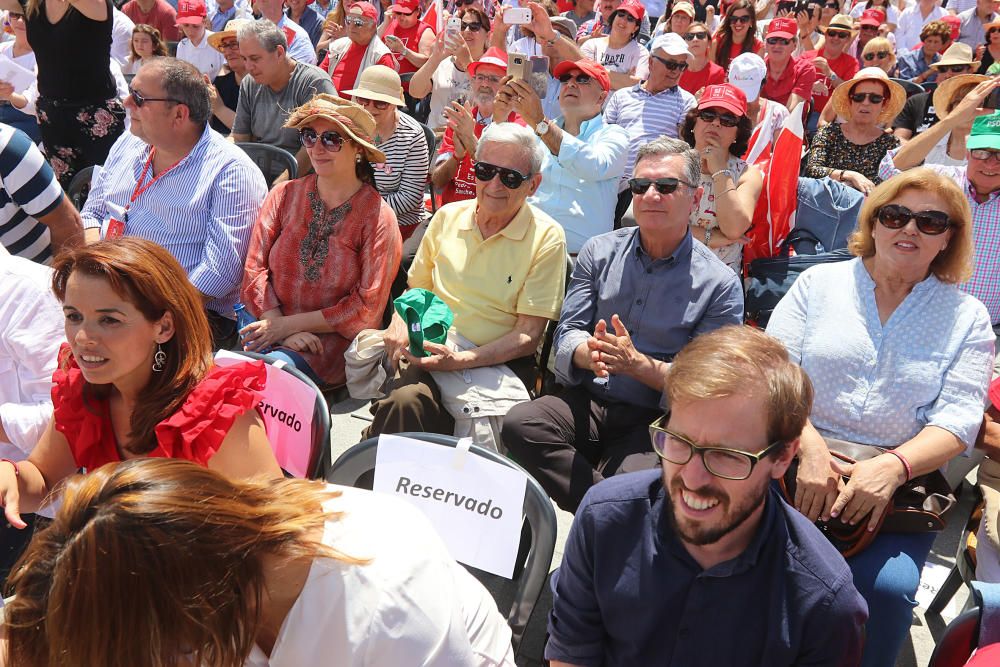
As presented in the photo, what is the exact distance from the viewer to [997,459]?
8.20 ft

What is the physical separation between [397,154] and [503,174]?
1.71m

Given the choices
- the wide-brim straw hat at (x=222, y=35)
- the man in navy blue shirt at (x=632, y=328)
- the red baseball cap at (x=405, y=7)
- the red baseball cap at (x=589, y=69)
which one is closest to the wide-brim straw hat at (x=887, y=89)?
the red baseball cap at (x=589, y=69)

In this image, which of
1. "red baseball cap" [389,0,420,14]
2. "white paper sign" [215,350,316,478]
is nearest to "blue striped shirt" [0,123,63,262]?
"white paper sign" [215,350,316,478]

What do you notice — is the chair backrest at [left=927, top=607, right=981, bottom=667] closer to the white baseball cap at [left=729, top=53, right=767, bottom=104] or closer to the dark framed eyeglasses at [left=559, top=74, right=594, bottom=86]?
the dark framed eyeglasses at [left=559, top=74, right=594, bottom=86]

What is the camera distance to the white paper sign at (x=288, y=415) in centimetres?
242

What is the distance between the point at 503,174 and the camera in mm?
3262

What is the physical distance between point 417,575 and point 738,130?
3.14m

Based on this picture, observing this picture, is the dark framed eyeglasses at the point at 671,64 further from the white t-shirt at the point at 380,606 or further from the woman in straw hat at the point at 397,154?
the white t-shirt at the point at 380,606

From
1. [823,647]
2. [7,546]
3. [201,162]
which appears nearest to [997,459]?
[823,647]

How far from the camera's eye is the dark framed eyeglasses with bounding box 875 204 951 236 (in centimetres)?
243

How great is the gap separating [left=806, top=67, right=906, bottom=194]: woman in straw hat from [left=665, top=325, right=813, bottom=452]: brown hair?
131 inches

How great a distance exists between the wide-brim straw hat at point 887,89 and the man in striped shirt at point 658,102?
0.85 m

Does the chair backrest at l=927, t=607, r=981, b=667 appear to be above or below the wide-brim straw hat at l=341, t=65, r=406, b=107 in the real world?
below

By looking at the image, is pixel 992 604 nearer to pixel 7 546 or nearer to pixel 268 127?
pixel 7 546
